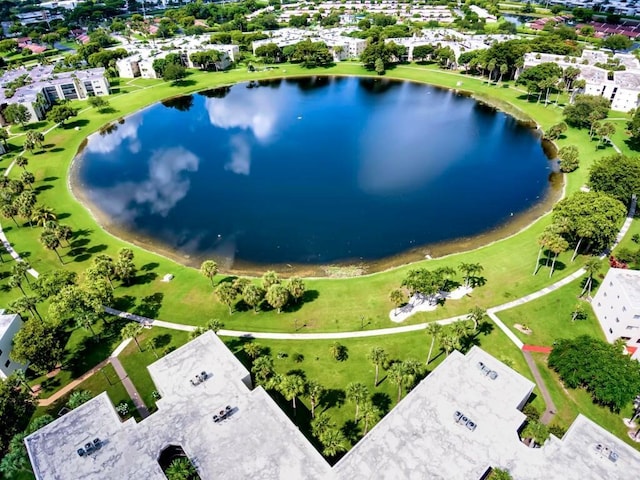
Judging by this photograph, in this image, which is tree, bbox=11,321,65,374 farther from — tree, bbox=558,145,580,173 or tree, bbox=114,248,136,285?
tree, bbox=558,145,580,173

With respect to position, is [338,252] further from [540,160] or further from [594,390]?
[540,160]

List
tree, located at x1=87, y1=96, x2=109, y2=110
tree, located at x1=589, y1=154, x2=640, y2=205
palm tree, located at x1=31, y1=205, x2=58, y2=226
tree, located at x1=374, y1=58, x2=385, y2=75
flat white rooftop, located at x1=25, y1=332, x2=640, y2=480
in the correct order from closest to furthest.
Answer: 1. flat white rooftop, located at x1=25, y1=332, x2=640, y2=480
2. tree, located at x1=589, y1=154, x2=640, y2=205
3. palm tree, located at x1=31, y1=205, x2=58, y2=226
4. tree, located at x1=87, y1=96, x2=109, y2=110
5. tree, located at x1=374, y1=58, x2=385, y2=75

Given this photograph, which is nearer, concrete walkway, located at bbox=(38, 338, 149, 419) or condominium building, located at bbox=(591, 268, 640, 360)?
concrete walkway, located at bbox=(38, 338, 149, 419)

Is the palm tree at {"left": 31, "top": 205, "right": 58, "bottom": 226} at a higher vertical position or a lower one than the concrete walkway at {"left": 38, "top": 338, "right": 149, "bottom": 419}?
higher

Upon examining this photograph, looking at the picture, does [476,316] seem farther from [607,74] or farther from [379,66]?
[379,66]

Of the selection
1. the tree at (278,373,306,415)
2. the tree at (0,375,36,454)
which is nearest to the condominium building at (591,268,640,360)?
the tree at (278,373,306,415)

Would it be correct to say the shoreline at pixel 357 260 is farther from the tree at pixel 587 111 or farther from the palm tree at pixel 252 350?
the tree at pixel 587 111

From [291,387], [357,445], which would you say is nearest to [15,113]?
[291,387]
